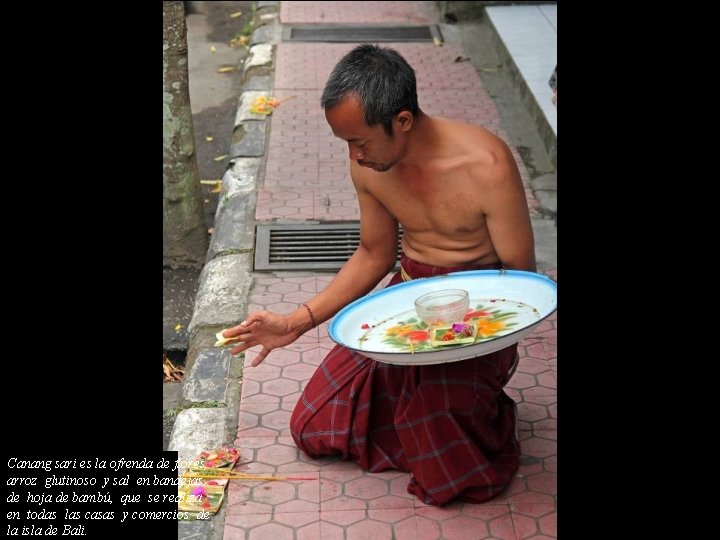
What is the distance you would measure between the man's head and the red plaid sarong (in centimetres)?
55

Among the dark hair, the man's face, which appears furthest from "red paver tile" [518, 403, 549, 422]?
the dark hair

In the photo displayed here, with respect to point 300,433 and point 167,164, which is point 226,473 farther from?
point 167,164

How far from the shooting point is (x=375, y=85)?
3.22m

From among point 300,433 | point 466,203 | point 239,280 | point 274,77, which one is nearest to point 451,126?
point 466,203

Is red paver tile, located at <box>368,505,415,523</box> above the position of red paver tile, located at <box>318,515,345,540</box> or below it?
above

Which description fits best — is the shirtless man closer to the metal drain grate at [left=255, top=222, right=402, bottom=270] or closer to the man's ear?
the man's ear

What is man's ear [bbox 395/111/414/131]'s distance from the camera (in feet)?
10.7

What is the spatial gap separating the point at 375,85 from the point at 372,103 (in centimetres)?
6

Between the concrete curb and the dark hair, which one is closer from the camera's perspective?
the dark hair

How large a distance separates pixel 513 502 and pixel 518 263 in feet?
2.62

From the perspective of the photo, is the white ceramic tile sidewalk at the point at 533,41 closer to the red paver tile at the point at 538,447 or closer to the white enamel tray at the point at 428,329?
the red paver tile at the point at 538,447

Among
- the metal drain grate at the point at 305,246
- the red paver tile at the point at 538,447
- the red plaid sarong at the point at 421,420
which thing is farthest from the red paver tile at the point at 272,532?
the metal drain grate at the point at 305,246

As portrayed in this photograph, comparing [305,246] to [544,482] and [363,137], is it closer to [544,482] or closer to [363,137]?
[544,482]

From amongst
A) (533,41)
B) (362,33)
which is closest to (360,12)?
(362,33)
